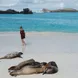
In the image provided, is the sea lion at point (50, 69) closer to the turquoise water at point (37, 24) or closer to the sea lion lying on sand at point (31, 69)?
the sea lion lying on sand at point (31, 69)

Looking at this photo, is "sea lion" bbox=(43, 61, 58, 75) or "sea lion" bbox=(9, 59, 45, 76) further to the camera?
"sea lion" bbox=(43, 61, 58, 75)

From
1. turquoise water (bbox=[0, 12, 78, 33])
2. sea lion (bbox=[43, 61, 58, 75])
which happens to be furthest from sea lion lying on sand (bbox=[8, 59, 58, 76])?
turquoise water (bbox=[0, 12, 78, 33])

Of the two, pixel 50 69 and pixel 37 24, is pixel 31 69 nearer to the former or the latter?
pixel 50 69

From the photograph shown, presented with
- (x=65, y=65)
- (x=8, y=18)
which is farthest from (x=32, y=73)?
(x=8, y=18)

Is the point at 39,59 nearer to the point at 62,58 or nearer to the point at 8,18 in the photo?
the point at 62,58

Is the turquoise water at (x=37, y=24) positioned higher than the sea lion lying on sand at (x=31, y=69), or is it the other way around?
the sea lion lying on sand at (x=31, y=69)

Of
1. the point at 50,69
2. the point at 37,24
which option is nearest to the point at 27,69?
the point at 50,69

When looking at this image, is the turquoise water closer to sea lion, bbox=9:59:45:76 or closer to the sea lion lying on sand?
the sea lion lying on sand

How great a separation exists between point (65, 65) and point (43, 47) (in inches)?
185

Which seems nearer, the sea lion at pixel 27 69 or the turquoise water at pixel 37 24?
the sea lion at pixel 27 69

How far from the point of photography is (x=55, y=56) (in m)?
11.2

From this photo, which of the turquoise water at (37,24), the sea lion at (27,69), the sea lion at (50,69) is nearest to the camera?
the sea lion at (27,69)

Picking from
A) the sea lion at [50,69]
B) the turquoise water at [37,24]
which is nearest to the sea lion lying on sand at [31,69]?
the sea lion at [50,69]

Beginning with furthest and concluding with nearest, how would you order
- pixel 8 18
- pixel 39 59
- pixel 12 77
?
pixel 8 18, pixel 39 59, pixel 12 77
